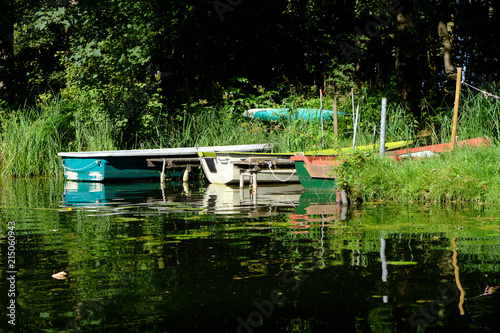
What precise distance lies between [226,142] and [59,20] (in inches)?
223

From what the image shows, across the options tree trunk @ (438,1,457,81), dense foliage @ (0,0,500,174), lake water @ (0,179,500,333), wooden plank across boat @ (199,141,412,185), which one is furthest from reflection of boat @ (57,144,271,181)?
lake water @ (0,179,500,333)

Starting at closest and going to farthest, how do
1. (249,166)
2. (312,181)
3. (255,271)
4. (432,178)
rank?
(255,271) → (432,178) → (312,181) → (249,166)

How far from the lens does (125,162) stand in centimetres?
1590

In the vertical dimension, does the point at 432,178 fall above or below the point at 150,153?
below

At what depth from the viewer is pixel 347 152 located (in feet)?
33.3

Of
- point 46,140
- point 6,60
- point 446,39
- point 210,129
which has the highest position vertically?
point 6,60

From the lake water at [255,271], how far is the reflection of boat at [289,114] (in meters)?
7.80

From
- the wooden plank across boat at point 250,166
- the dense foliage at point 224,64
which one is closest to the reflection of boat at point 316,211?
the wooden plank across boat at point 250,166

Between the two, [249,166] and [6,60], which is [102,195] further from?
[6,60]

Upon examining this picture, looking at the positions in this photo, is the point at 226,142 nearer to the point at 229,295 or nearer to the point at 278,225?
the point at 278,225

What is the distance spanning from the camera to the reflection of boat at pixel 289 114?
635 inches

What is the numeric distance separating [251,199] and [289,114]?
6515 millimetres

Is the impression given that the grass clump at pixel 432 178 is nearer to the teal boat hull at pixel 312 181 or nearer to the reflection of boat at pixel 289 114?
the teal boat hull at pixel 312 181

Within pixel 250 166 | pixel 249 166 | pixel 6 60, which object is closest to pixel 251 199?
pixel 250 166
